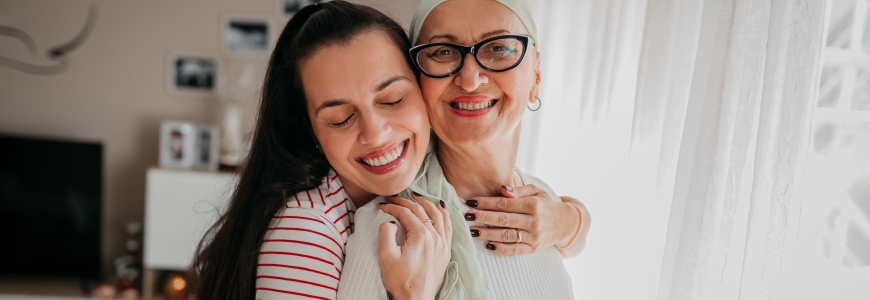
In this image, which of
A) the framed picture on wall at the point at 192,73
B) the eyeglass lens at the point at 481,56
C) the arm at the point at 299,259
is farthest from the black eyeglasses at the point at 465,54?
the framed picture on wall at the point at 192,73

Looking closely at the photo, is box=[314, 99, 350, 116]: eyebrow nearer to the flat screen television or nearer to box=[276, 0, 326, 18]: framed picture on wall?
box=[276, 0, 326, 18]: framed picture on wall

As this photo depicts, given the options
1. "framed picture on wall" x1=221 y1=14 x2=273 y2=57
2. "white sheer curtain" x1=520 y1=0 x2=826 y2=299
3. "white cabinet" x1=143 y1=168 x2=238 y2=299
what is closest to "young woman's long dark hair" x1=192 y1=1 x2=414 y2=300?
"white sheer curtain" x1=520 y1=0 x2=826 y2=299

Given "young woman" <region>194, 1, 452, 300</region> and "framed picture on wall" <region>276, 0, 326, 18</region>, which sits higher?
"framed picture on wall" <region>276, 0, 326, 18</region>

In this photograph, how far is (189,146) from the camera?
10.8ft

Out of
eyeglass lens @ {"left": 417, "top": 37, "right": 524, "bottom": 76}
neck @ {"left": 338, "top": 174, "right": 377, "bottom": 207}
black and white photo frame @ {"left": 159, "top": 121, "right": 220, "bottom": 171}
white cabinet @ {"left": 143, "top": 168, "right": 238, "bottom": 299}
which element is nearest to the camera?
eyeglass lens @ {"left": 417, "top": 37, "right": 524, "bottom": 76}

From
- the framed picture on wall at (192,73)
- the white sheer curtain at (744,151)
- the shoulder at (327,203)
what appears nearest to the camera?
the white sheer curtain at (744,151)

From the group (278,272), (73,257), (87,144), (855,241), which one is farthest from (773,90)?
(73,257)

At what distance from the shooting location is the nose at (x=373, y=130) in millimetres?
986

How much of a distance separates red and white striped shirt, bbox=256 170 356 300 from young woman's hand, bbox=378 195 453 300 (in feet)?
0.33

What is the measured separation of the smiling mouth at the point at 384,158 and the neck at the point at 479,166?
191 mm

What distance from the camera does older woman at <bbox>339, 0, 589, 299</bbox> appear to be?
Answer: 1051 millimetres

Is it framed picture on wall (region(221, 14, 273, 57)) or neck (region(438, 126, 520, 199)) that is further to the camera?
framed picture on wall (region(221, 14, 273, 57))

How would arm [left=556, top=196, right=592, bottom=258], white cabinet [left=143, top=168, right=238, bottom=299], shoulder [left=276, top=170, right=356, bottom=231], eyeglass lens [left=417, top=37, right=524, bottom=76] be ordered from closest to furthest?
shoulder [left=276, top=170, right=356, bottom=231] → eyeglass lens [left=417, top=37, right=524, bottom=76] → arm [left=556, top=196, right=592, bottom=258] → white cabinet [left=143, top=168, right=238, bottom=299]

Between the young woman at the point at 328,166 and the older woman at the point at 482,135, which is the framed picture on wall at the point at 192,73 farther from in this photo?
the older woman at the point at 482,135
